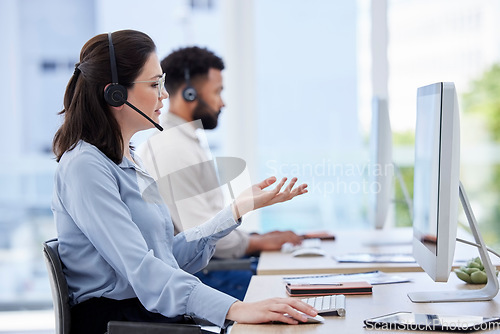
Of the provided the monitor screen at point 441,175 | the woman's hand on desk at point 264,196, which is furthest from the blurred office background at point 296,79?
the monitor screen at point 441,175

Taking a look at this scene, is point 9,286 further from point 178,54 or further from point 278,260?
point 278,260

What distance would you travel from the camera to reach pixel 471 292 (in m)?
1.69

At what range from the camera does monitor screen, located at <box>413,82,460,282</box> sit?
4.88 ft

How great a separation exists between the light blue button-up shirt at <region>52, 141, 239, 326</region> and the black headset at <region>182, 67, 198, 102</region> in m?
1.22

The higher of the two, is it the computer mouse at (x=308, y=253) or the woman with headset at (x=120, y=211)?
the woman with headset at (x=120, y=211)

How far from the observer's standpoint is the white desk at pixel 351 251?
2244 mm

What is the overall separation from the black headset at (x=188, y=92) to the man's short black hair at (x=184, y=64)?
0.7 inches

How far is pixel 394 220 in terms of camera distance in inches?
162

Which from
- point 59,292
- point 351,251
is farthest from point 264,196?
point 351,251

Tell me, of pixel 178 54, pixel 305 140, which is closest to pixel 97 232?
pixel 178 54

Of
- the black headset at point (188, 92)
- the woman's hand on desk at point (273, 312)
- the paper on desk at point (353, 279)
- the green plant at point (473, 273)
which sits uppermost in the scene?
the black headset at point (188, 92)

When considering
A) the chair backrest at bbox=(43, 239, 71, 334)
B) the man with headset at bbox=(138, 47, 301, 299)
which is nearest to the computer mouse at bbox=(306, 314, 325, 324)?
the chair backrest at bbox=(43, 239, 71, 334)

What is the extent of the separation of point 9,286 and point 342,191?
219 centimetres

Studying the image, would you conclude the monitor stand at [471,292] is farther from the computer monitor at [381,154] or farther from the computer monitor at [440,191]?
the computer monitor at [381,154]
